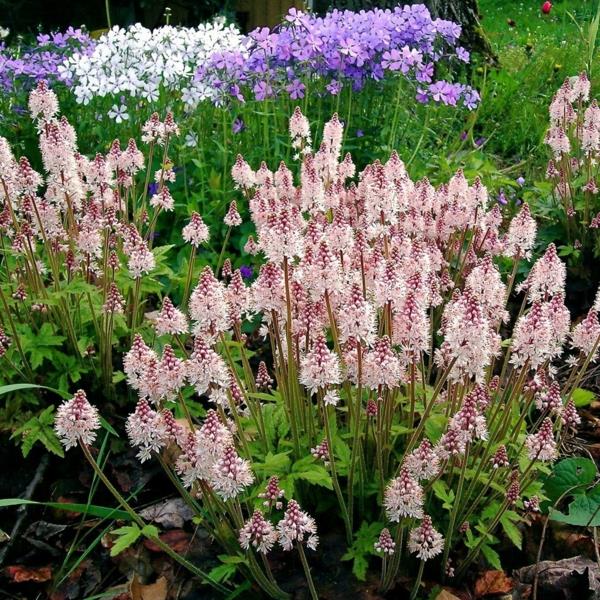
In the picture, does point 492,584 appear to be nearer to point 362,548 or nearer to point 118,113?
point 362,548

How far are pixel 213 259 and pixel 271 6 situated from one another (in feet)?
22.5

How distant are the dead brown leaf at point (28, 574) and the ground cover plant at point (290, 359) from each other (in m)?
0.01

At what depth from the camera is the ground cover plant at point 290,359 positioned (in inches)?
89.7

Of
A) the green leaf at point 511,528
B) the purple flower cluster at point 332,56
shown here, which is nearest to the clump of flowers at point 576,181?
the purple flower cluster at point 332,56

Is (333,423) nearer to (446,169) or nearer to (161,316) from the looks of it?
(161,316)

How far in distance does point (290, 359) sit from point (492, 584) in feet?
3.59

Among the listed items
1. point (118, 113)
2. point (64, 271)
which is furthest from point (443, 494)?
point (118, 113)

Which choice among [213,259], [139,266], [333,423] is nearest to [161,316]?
[139,266]

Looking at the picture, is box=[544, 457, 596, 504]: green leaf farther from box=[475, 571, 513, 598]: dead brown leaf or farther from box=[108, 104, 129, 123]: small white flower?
box=[108, 104, 129, 123]: small white flower

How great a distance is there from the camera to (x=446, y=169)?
5.57 m

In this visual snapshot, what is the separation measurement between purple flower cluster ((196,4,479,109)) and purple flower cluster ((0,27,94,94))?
1154mm

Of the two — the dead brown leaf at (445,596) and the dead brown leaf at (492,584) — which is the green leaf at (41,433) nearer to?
the dead brown leaf at (445,596)

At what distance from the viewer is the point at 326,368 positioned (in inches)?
83.7

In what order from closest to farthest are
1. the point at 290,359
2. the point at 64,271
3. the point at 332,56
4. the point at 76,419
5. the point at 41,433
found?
1. the point at 76,419
2. the point at 290,359
3. the point at 41,433
4. the point at 64,271
5. the point at 332,56
